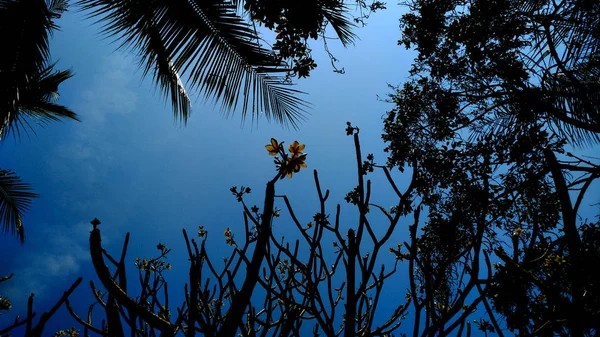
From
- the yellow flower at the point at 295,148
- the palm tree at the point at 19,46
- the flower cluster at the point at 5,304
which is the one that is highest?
the palm tree at the point at 19,46

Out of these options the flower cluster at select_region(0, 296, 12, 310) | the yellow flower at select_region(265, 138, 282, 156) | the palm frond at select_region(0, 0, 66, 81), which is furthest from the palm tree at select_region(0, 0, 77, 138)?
the yellow flower at select_region(265, 138, 282, 156)

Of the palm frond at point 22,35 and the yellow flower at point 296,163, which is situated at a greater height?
the palm frond at point 22,35

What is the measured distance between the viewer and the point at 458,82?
5.57 metres

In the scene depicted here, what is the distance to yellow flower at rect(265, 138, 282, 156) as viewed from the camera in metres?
1.37

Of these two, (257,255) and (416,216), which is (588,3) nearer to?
(416,216)

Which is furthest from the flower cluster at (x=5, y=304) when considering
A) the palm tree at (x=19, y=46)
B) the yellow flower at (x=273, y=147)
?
the yellow flower at (x=273, y=147)

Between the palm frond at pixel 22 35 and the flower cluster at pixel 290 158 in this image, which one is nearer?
the flower cluster at pixel 290 158

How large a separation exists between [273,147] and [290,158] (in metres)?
0.09

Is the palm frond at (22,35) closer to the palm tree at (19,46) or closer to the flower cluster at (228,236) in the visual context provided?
the palm tree at (19,46)

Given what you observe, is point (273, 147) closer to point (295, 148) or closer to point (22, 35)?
point (295, 148)

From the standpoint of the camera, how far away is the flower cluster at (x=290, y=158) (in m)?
1.33

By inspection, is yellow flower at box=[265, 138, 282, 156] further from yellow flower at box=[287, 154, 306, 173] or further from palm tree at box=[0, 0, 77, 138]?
palm tree at box=[0, 0, 77, 138]

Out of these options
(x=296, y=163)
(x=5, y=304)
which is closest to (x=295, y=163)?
(x=296, y=163)

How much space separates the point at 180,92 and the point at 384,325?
3.43 m
